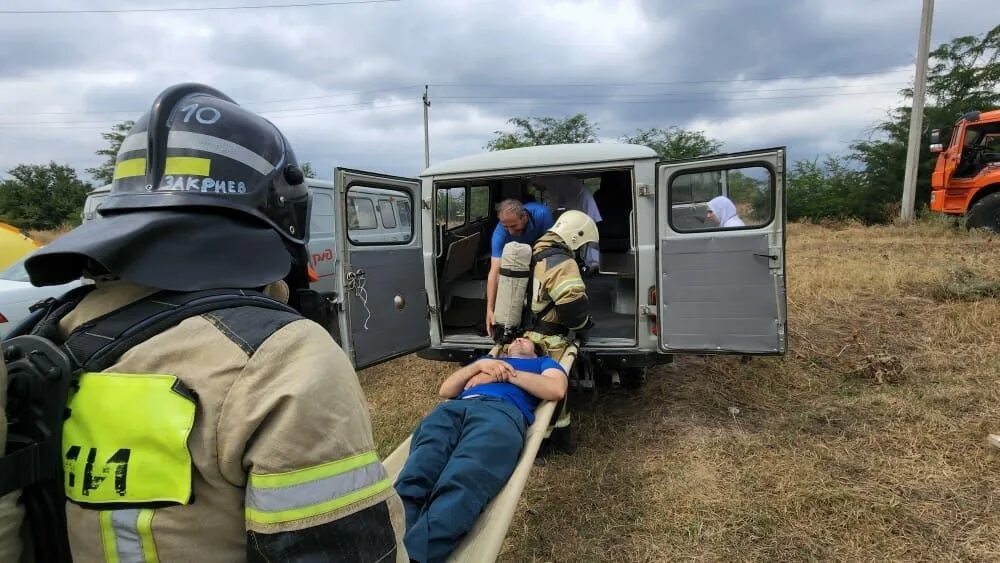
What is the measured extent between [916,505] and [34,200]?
32.4 m

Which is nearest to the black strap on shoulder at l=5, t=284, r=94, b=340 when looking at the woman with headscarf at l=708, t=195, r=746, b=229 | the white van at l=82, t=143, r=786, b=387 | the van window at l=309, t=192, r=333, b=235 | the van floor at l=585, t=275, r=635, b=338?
the white van at l=82, t=143, r=786, b=387

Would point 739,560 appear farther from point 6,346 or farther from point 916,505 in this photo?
point 6,346

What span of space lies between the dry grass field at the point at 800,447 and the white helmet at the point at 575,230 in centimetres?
131

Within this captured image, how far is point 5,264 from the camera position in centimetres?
649

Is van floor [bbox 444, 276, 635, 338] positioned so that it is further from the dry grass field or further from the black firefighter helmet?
the black firefighter helmet

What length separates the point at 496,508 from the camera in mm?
2221

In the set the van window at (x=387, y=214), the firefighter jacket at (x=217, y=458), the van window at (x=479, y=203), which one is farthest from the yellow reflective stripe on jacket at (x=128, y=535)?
the van window at (x=387, y=214)

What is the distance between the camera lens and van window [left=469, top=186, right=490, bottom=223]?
620 centimetres

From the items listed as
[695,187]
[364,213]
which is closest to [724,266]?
[695,187]

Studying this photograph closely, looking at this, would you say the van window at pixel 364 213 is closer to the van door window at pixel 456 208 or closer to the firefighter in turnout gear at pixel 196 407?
the van door window at pixel 456 208

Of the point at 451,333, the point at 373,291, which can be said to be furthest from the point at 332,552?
the point at 451,333

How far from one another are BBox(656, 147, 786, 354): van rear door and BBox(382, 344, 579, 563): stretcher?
1252mm

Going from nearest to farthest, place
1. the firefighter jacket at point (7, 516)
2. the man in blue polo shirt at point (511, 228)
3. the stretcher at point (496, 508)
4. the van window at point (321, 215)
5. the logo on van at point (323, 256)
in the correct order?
1. the firefighter jacket at point (7, 516)
2. the stretcher at point (496, 508)
3. the man in blue polo shirt at point (511, 228)
4. the logo on van at point (323, 256)
5. the van window at point (321, 215)

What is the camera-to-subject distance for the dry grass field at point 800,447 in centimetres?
265
